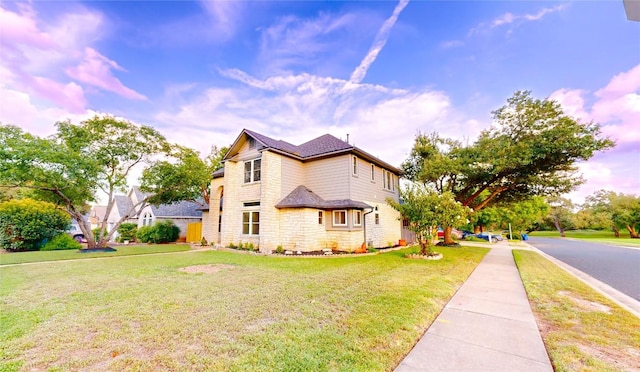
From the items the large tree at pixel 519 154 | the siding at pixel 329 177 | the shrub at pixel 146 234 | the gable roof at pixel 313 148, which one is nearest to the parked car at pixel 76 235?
the shrub at pixel 146 234

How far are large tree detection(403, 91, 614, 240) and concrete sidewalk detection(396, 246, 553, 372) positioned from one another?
11051mm

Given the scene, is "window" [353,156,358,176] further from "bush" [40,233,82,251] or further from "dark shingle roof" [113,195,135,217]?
"dark shingle roof" [113,195,135,217]

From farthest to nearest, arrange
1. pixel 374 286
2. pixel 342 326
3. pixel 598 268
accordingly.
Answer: pixel 598 268 → pixel 374 286 → pixel 342 326

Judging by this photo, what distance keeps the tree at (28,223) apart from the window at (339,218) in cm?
1820

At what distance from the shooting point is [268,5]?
32.7ft

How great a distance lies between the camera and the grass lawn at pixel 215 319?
302cm

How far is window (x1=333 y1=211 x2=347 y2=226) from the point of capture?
45.6 feet

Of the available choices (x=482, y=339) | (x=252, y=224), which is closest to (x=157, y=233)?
(x=252, y=224)

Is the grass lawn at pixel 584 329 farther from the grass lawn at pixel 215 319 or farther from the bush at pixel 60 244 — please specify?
the bush at pixel 60 244

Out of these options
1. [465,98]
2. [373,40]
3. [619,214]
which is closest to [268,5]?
[373,40]

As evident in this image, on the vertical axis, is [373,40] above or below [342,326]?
above

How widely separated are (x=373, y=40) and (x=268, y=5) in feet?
16.7

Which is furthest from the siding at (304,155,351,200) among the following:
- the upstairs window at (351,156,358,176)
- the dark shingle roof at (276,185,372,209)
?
the upstairs window at (351,156,358,176)

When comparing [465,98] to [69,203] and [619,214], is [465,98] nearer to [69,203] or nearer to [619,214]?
[69,203]
